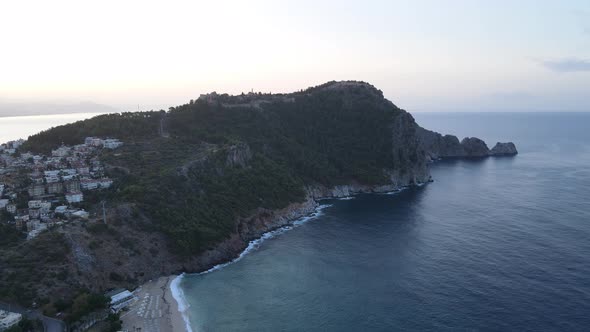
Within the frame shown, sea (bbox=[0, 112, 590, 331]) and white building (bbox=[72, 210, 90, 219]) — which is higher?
white building (bbox=[72, 210, 90, 219])

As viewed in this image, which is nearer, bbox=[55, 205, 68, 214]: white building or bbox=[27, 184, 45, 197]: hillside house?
bbox=[55, 205, 68, 214]: white building

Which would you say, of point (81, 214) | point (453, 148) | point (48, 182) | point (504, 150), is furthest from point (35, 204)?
point (504, 150)

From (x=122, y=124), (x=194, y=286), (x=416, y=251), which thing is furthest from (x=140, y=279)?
(x=122, y=124)

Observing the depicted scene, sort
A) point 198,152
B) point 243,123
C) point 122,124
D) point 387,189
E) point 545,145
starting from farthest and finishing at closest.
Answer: point 545,145 < point 243,123 < point 387,189 < point 122,124 < point 198,152

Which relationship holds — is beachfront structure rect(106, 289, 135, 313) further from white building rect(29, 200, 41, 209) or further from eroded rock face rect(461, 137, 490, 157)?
eroded rock face rect(461, 137, 490, 157)

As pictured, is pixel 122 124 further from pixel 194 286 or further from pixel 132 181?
pixel 194 286

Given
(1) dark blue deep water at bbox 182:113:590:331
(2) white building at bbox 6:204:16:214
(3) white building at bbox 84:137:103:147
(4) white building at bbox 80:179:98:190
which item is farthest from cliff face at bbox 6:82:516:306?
(2) white building at bbox 6:204:16:214

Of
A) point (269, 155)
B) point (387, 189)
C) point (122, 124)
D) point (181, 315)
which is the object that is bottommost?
point (181, 315)
